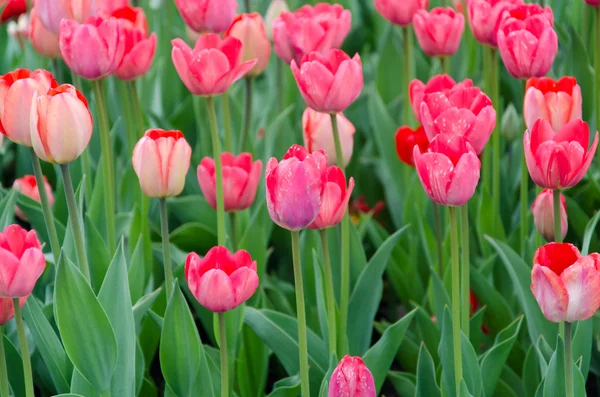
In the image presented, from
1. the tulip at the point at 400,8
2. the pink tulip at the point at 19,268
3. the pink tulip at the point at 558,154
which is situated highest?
the tulip at the point at 400,8

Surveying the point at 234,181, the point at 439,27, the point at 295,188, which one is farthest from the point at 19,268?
the point at 439,27

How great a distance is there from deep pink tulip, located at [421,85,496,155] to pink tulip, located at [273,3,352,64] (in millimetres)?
351

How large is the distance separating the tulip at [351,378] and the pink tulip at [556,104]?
47 cm

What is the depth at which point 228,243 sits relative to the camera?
142 centimetres

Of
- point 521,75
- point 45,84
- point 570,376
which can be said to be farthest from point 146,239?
point 570,376

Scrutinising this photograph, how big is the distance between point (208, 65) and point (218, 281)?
14.3 inches

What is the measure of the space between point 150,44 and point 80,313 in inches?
23.4

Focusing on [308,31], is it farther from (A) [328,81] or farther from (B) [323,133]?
(A) [328,81]

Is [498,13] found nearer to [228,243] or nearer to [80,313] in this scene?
[228,243]

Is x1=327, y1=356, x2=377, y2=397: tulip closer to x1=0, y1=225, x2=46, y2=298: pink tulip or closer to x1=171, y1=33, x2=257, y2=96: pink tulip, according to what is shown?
x1=0, y1=225, x2=46, y2=298: pink tulip

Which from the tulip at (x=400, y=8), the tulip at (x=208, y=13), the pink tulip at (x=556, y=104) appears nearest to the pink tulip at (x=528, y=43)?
the pink tulip at (x=556, y=104)

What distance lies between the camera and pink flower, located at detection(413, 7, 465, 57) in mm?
1603

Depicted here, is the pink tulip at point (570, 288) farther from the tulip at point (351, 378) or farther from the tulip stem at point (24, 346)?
the tulip stem at point (24, 346)

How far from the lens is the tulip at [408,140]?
1409 millimetres
